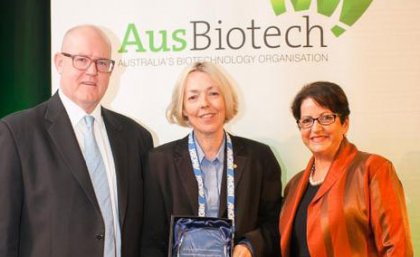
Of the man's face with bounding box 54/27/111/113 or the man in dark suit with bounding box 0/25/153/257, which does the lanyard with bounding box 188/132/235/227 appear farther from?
the man's face with bounding box 54/27/111/113

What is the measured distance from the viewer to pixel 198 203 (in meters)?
2.99

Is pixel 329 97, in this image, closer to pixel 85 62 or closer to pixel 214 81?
pixel 214 81

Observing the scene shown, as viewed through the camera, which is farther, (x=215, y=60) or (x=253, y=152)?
(x=215, y=60)

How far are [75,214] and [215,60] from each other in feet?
5.09

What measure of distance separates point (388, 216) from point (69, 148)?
172 cm

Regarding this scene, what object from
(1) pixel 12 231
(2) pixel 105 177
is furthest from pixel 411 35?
(1) pixel 12 231

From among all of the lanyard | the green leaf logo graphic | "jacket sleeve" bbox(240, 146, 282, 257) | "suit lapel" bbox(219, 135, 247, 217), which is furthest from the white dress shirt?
the green leaf logo graphic

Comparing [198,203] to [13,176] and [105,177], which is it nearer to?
[105,177]

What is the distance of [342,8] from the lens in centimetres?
356

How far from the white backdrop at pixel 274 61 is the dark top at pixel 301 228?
0.65 m

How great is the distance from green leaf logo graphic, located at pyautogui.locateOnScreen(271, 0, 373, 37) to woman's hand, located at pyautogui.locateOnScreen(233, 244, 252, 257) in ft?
5.43

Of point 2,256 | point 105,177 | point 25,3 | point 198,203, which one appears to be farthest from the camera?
point 25,3

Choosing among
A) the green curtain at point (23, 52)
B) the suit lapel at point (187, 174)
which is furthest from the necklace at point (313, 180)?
the green curtain at point (23, 52)

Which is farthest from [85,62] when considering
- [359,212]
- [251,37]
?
[359,212]
